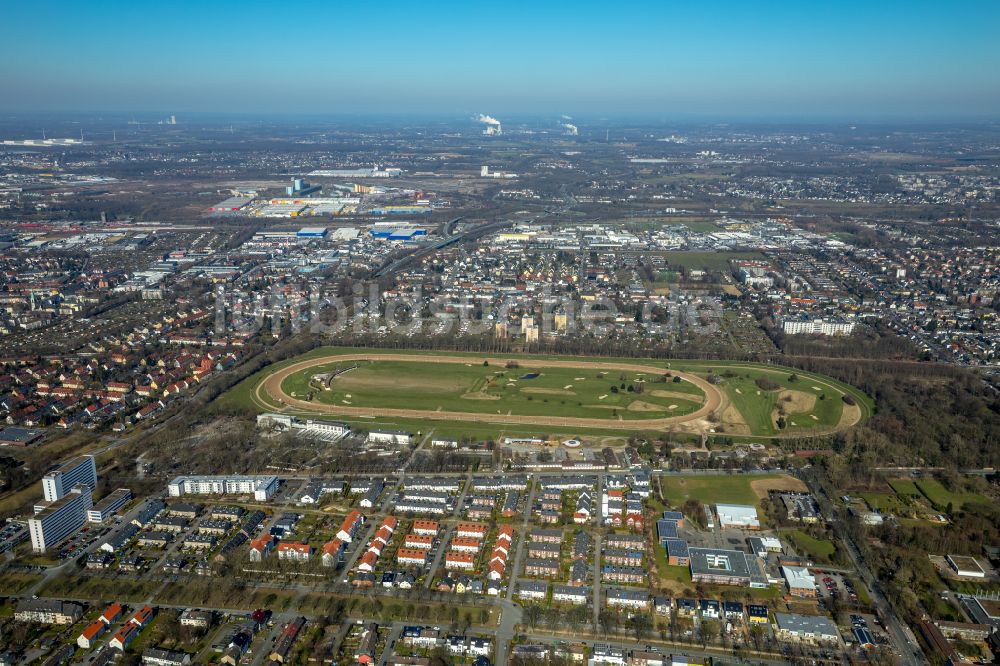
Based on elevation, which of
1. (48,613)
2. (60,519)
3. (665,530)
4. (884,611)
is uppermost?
(60,519)

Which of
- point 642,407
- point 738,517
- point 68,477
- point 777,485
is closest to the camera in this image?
point 738,517

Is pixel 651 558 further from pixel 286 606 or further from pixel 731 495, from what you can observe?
pixel 286 606

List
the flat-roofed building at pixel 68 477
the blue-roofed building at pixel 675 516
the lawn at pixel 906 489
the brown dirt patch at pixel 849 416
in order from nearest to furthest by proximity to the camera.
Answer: the blue-roofed building at pixel 675 516
the flat-roofed building at pixel 68 477
the lawn at pixel 906 489
the brown dirt patch at pixel 849 416

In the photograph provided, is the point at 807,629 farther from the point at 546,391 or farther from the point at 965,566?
the point at 546,391

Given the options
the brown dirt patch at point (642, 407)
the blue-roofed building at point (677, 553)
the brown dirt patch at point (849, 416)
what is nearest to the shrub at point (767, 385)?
the brown dirt patch at point (849, 416)

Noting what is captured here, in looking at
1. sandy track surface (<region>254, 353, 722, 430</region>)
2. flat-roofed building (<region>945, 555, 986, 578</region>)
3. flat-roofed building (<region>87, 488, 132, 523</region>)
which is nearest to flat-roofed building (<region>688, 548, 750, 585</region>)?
flat-roofed building (<region>945, 555, 986, 578</region>)

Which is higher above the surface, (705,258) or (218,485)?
(705,258)

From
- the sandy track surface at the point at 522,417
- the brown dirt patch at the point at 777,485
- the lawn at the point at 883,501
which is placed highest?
the sandy track surface at the point at 522,417

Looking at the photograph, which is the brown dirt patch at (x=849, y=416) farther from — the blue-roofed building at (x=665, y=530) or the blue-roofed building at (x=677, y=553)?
the blue-roofed building at (x=677, y=553)

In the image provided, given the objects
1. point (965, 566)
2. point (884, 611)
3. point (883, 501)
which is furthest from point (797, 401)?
point (884, 611)

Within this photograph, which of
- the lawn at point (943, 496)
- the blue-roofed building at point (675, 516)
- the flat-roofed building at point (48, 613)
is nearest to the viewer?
the flat-roofed building at point (48, 613)

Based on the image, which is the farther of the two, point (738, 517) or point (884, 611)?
point (738, 517)
